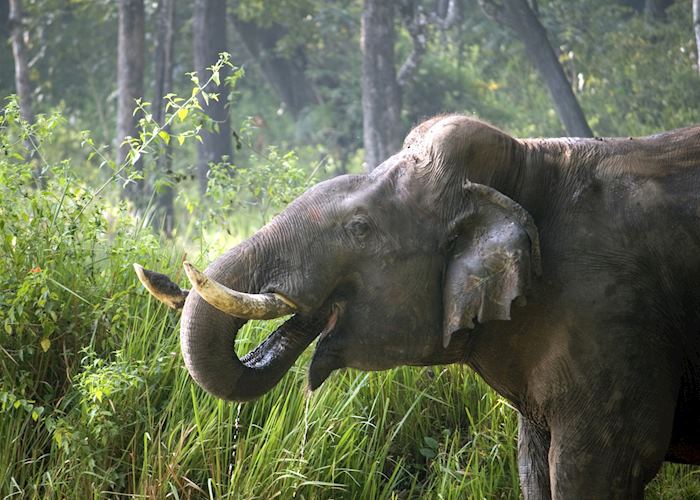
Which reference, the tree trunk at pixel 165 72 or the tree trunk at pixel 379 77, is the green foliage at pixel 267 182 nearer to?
the tree trunk at pixel 379 77

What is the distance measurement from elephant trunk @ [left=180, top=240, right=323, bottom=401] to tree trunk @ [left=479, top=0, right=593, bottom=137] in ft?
32.4

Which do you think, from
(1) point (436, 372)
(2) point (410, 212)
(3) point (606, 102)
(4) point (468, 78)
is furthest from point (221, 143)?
(2) point (410, 212)

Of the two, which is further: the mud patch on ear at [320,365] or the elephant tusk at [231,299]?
the mud patch on ear at [320,365]

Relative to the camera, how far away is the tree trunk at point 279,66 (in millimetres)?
20344

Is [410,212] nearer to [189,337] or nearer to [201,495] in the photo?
[189,337]

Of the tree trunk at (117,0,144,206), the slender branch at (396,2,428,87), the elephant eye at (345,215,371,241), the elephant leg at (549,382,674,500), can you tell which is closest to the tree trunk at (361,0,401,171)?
the slender branch at (396,2,428,87)

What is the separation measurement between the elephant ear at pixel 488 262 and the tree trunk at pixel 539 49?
31.8 ft

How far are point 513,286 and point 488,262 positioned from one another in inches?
5.3

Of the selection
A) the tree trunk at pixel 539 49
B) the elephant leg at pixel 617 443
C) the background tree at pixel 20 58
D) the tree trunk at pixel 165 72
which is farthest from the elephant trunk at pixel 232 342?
the background tree at pixel 20 58

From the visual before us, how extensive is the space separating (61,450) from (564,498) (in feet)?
8.21

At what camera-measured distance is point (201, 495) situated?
16.4 ft

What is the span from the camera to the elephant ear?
3.67 m

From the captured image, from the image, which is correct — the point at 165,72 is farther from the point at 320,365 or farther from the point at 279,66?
the point at 320,365

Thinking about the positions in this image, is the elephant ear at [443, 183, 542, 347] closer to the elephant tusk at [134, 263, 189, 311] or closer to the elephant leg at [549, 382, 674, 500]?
the elephant leg at [549, 382, 674, 500]
